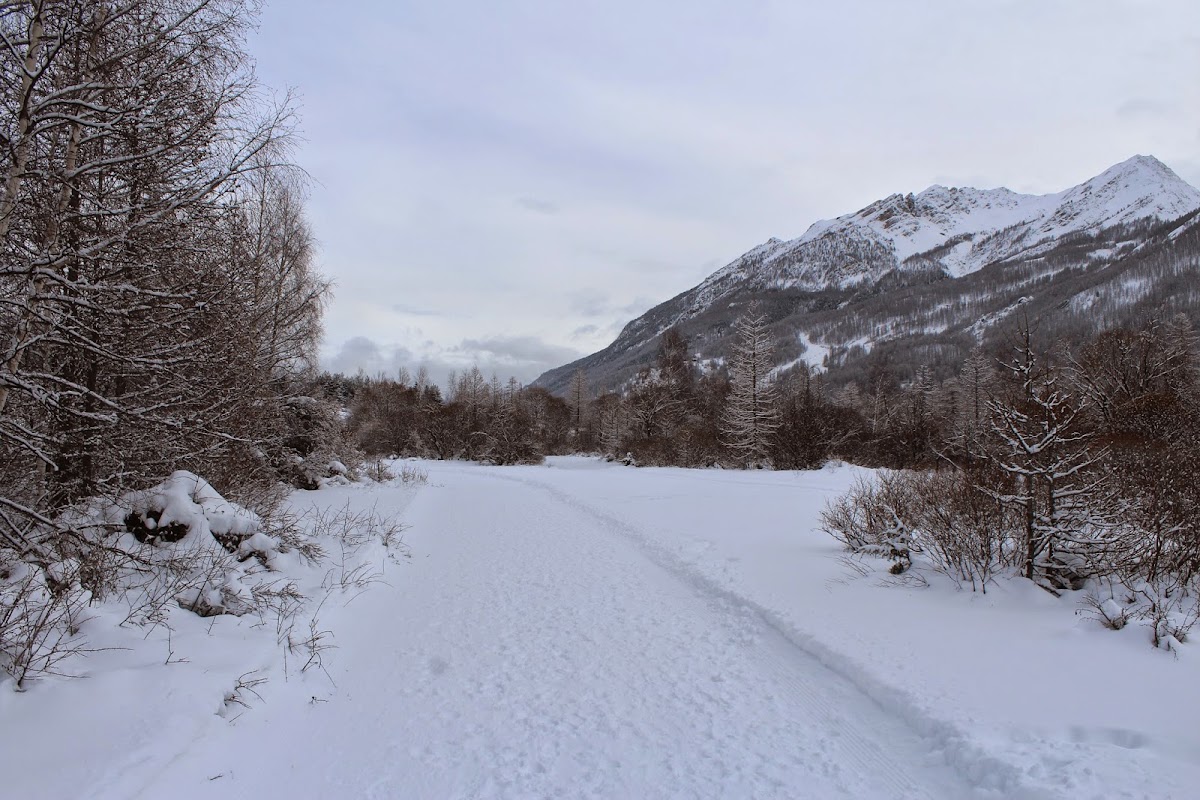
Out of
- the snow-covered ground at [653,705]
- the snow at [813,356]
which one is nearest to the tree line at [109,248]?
the snow-covered ground at [653,705]

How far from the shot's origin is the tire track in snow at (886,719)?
323cm

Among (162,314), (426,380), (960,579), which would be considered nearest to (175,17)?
(162,314)

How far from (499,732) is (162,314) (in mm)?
5159

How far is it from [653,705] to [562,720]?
2.45ft

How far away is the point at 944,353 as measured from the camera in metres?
139

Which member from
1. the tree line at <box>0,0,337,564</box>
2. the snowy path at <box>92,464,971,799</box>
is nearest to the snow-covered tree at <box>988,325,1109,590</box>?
the snowy path at <box>92,464,971,799</box>

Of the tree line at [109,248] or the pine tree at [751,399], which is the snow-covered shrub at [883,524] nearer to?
the tree line at [109,248]

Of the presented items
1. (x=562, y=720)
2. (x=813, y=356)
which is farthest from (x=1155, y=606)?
(x=813, y=356)

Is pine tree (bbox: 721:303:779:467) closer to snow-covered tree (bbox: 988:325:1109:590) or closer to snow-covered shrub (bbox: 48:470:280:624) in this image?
snow-covered tree (bbox: 988:325:1109:590)

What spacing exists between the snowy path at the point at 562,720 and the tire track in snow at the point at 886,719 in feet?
0.08

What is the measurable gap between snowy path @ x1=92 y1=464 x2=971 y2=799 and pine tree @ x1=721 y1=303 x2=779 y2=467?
85.6ft

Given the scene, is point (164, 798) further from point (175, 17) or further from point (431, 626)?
point (175, 17)

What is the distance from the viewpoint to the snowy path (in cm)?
341

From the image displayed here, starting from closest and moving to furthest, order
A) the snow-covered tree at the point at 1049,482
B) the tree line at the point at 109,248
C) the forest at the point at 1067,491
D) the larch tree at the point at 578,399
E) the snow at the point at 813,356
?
the tree line at the point at 109,248
the forest at the point at 1067,491
the snow-covered tree at the point at 1049,482
the larch tree at the point at 578,399
the snow at the point at 813,356
